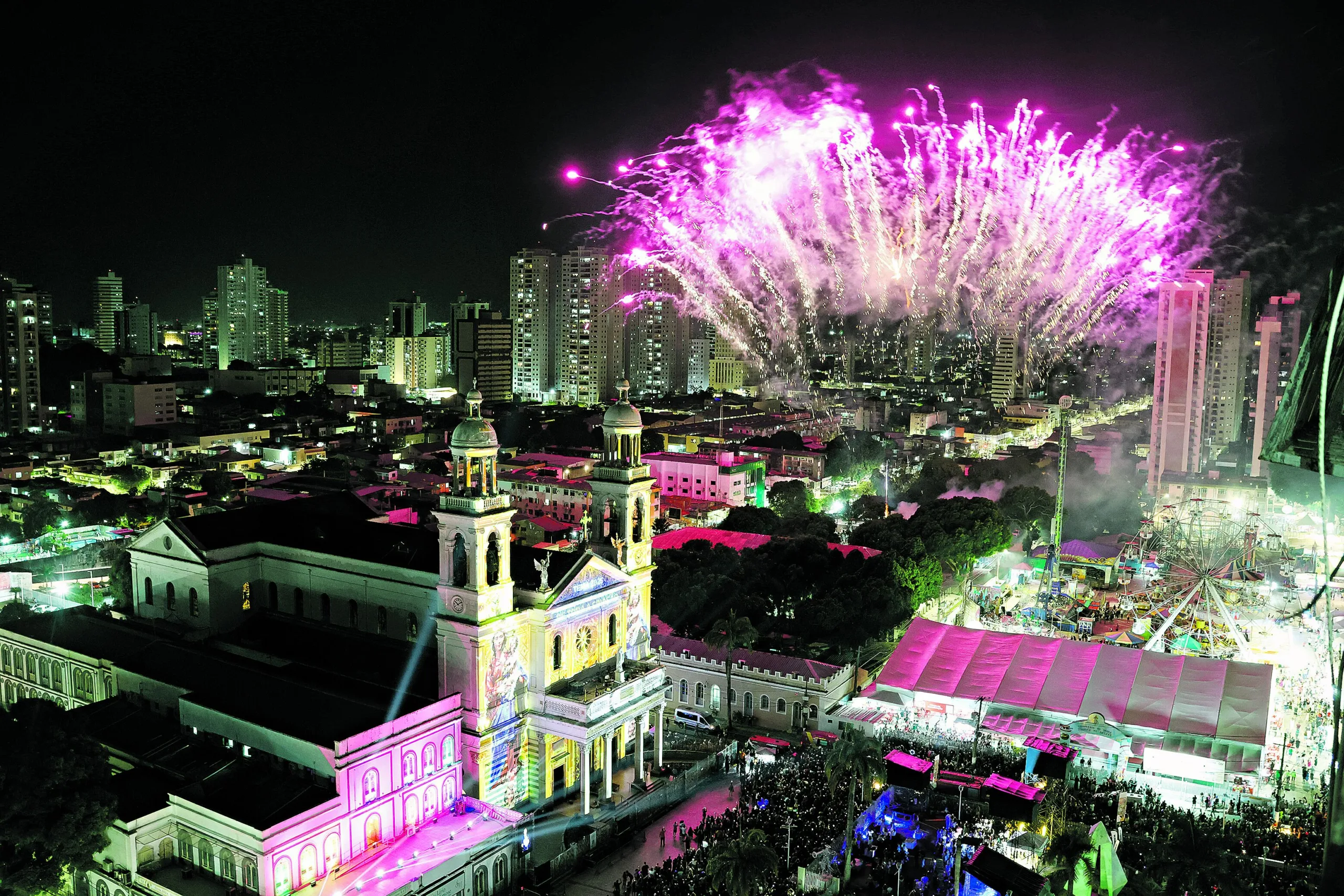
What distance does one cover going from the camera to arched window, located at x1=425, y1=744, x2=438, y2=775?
22047mm

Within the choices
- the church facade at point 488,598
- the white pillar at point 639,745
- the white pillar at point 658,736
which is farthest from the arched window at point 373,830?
the white pillar at point 658,736

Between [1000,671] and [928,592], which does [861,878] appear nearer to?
[1000,671]

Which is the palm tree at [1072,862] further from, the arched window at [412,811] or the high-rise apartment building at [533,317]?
the high-rise apartment building at [533,317]

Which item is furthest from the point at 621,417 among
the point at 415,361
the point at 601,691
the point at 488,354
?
the point at 415,361

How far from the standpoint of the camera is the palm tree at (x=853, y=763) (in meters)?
20.7

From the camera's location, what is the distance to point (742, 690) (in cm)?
3091

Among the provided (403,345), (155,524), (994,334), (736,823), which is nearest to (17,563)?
(155,524)

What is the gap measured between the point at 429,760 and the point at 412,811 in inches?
44.3

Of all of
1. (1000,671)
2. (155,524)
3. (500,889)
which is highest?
(155,524)

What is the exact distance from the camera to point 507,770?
23641 mm

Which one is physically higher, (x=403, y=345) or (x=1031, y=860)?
(x=403, y=345)

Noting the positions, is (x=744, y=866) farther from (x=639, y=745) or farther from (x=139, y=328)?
(x=139, y=328)

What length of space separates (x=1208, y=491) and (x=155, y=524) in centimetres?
5405

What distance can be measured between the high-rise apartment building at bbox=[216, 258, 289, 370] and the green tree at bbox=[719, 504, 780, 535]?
402 ft
